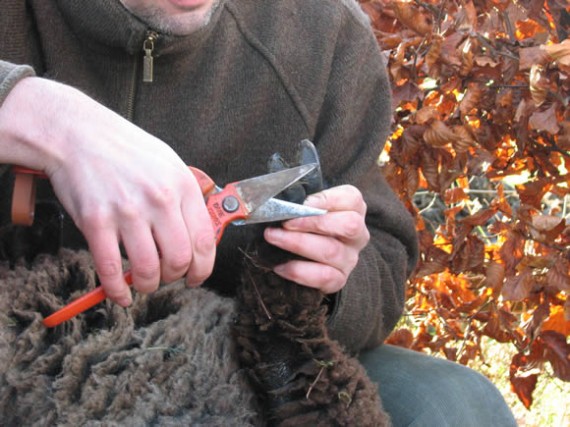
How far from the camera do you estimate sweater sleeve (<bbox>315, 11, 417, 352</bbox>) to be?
205 cm

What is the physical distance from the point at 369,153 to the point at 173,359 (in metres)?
0.91

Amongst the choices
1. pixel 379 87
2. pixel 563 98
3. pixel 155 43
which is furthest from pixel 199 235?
pixel 563 98

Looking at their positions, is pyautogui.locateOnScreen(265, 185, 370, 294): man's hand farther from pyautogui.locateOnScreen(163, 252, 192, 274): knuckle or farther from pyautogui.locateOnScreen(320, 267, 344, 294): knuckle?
pyautogui.locateOnScreen(163, 252, 192, 274): knuckle

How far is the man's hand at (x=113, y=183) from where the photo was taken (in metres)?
1.28

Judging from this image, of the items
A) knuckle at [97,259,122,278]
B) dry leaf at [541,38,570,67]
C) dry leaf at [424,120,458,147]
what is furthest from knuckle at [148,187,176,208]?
dry leaf at [424,120,458,147]

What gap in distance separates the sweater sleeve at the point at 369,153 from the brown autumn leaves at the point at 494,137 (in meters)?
0.27

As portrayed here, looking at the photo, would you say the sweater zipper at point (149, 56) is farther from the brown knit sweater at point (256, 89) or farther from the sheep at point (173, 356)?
the sheep at point (173, 356)

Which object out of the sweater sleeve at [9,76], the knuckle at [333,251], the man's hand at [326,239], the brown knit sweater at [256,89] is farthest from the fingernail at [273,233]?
the sweater sleeve at [9,76]

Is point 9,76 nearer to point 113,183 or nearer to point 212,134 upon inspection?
point 113,183

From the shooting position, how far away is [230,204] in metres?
1.41

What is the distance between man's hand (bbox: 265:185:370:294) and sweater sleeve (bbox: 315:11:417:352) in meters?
0.29

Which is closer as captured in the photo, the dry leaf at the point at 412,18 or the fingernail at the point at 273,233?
the fingernail at the point at 273,233

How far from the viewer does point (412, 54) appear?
2.60 meters

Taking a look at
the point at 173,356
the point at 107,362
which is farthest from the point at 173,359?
the point at 107,362
